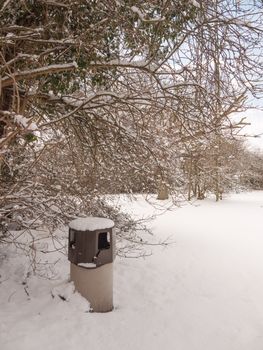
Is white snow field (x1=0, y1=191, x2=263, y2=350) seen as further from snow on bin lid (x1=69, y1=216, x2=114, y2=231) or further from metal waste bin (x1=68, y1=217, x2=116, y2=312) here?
snow on bin lid (x1=69, y1=216, x2=114, y2=231)

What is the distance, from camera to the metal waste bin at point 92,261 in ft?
13.1

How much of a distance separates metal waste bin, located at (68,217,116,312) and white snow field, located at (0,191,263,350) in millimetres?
133

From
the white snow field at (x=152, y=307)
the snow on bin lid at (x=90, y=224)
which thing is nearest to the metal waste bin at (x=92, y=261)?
the snow on bin lid at (x=90, y=224)

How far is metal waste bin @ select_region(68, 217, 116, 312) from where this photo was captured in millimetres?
3998

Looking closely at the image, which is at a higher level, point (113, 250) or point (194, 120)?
point (194, 120)

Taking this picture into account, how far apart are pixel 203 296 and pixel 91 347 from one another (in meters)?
1.93

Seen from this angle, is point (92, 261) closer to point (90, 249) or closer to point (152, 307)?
point (90, 249)

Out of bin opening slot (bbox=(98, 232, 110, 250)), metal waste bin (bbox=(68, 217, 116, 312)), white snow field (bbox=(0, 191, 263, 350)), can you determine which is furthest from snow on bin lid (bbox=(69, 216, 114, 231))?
white snow field (bbox=(0, 191, 263, 350))

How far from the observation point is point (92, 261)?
13.1 ft

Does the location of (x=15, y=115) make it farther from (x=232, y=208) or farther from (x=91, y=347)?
(x=232, y=208)

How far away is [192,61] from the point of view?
3.77 metres

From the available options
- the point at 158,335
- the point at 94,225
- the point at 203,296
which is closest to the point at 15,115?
the point at 94,225

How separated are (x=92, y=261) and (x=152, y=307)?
1043mm

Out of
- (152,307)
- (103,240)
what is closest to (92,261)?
(103,240)
